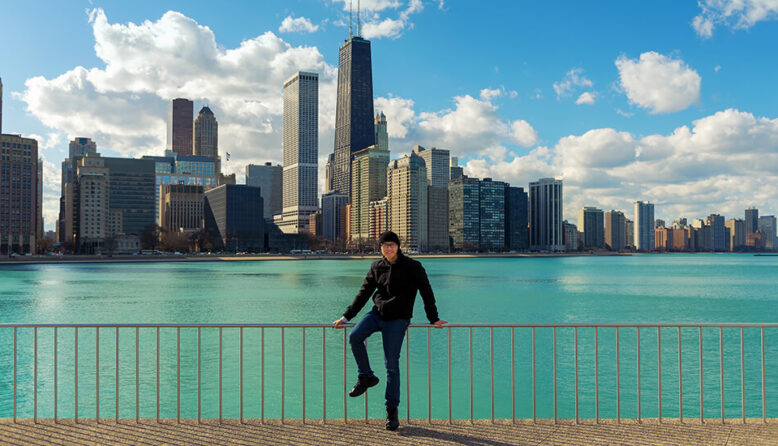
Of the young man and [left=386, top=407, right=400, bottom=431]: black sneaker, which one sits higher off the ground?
the young man

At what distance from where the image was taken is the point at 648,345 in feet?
90.0

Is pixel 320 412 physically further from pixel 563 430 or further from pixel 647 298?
pixel 647 298

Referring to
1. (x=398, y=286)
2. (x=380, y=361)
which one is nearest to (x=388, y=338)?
(x=398, y=286)

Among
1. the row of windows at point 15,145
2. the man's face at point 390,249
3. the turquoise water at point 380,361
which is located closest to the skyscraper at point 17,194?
the row of windows at point 15,145

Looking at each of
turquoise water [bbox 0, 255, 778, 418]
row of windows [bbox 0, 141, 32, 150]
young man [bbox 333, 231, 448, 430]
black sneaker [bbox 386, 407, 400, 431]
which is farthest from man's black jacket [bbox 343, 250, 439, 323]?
row of windows [bbox 0, 141, 32, 150]

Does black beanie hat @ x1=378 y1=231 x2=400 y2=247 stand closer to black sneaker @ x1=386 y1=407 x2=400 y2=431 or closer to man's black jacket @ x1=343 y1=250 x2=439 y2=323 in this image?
man's black jacket @ x1=343 y1=250 x2=439 y2=323

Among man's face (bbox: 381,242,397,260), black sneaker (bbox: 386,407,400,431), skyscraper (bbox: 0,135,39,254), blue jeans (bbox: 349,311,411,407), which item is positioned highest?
skyscraper (bbox: 0,135,39,254)

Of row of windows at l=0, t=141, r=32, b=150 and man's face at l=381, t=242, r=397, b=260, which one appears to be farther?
row of windows at l=0, t=141, r=32, b=150

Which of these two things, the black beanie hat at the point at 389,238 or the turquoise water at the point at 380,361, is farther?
the turquoise water at the point at 380,361

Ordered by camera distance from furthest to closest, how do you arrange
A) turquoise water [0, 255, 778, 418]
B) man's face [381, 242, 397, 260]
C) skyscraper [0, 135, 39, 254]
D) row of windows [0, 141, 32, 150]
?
row of windows [0, 141, 32, 150] → skyscraper [0, 135, 39, 254] → turquoise water [0, 255, 778, 418] → man's face [381, 242, 397, 260]

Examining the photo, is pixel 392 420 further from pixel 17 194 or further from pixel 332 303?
pixel 17 194

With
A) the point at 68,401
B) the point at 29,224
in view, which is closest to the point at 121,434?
the point at 68,401

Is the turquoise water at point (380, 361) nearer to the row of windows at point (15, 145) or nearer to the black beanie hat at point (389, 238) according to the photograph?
the black beanie hat at point (389, 238)

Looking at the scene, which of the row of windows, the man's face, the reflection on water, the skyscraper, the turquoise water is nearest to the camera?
the man's face
